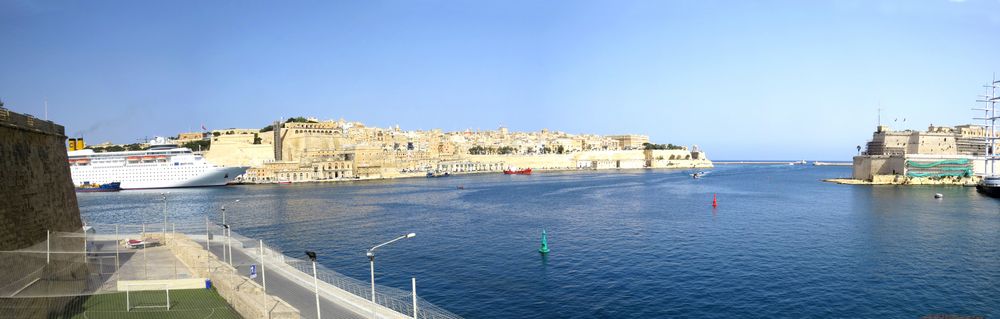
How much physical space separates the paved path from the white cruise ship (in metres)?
58.5

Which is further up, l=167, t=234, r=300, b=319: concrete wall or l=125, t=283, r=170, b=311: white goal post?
l=167, t=234, r=300, b=319: concrete wall

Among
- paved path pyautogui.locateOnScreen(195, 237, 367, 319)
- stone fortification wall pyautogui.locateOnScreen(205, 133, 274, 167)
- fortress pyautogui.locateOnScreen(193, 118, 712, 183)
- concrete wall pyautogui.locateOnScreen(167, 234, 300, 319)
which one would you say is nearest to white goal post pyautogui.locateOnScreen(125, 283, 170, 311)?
concrete wall pyautogui.locateOnScreen(167, 234, 300, 319)

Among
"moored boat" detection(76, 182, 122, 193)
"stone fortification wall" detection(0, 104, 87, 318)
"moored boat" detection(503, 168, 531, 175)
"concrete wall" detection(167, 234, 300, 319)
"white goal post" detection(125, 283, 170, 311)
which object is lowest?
"moored boat" detection(503, 168, 531, 175)

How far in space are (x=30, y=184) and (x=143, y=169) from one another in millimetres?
64092

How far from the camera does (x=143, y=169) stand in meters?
68.5

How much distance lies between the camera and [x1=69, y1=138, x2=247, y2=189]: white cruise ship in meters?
68.2

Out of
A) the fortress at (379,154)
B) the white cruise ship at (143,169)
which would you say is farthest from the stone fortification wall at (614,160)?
the white cruise ship at (143,169)

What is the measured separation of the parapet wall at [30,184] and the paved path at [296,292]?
15.3 ft

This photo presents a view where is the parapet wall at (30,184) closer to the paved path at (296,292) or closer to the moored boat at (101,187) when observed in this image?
the paved path at (296,292)

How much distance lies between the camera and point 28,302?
9.52 metres

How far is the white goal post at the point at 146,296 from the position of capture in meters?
12.1

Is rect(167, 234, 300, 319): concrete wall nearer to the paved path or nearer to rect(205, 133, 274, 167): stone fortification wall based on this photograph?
the paved path

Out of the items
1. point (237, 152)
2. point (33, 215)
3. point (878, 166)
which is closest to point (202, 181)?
point (237, 152)

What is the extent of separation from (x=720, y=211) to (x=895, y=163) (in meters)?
41.8
